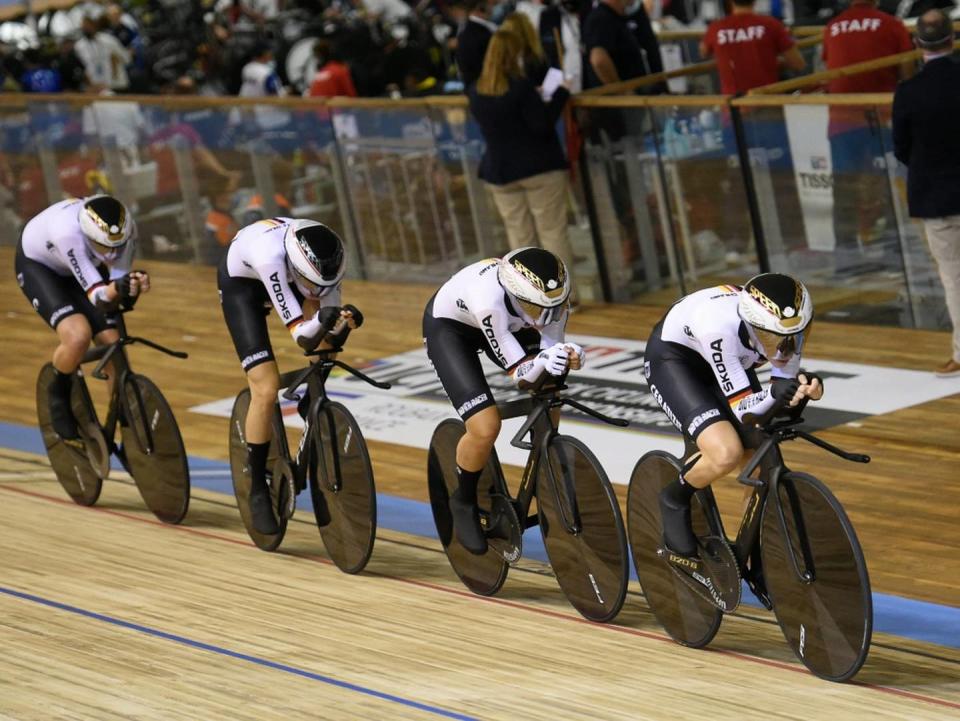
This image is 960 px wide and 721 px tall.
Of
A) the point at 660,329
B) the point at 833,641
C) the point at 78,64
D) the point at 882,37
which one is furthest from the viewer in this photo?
the point at 78,64

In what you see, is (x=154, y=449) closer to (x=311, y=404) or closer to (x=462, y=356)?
(x=311, y=404)

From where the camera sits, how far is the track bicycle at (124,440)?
724cm

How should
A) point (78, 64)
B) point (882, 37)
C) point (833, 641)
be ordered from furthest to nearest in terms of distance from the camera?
1. point (78, 64)
2. point (882, 37)
3. point (833, 641)

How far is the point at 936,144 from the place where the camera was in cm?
772

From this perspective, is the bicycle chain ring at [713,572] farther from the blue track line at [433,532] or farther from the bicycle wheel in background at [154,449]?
the bicycle wheel in background at [154,449]

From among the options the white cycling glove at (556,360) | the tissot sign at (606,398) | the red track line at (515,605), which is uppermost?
the white cycling glove at (556,360)

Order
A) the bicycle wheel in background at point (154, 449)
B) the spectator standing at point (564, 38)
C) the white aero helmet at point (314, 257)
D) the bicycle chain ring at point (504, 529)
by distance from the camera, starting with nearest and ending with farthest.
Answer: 1. the bicycle chain ring at point (504, 529)
2. the white aero helmet at point (314, 257)
3. the bicycle wheel in background at point (154, 449)
4. the spectator standing at point (564, 38)

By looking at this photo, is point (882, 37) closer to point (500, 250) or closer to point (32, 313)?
point (500, 250)

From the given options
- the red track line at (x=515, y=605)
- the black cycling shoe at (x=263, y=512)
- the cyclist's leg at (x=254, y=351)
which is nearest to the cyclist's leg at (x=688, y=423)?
the red track line at (x=515, y=605)

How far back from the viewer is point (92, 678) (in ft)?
17.3

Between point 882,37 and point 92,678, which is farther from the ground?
point 882,37

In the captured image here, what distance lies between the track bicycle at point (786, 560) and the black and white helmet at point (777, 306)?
0.81 feet

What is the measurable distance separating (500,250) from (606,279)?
80 centimetres

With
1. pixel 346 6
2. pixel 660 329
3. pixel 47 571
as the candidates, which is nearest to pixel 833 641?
pixel 660 329
